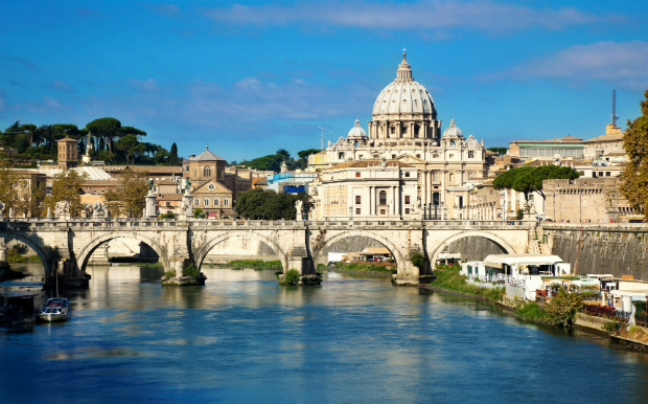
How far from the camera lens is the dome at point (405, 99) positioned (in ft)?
506

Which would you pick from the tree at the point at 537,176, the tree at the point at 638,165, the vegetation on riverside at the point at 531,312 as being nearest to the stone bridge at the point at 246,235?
the tree at the point at 638,165

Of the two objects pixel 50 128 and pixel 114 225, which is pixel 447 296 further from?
pixel 50 128

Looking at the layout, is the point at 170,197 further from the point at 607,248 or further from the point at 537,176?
the point at 607,248

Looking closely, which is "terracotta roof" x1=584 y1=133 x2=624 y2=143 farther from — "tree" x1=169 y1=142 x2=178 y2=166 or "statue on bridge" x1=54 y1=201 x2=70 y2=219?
"statue on bridge" x1=54 y1=201 x2=70 y2=219

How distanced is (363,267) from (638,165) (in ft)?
96.5

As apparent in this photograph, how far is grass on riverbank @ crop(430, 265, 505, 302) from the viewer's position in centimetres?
5076

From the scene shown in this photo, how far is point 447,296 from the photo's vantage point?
178 feet

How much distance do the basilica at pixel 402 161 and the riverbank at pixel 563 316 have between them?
49.9 meters

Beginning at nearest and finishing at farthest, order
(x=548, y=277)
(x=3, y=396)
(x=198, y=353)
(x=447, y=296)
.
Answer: (x=3, y=396) < (x=198, y=353) < (x=548, y=277) < (x=447, y=296)

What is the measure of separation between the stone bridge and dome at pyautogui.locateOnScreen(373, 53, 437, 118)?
94.7m

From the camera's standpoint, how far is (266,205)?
100 meters

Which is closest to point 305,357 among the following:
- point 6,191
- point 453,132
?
point 6,191

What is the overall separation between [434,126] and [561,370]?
406ft

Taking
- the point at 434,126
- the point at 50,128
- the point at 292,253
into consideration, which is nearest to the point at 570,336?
the point at 292,253
